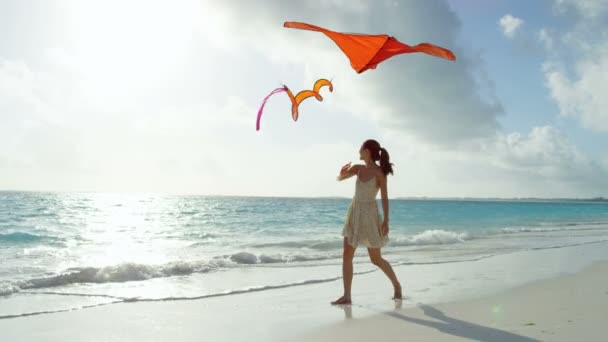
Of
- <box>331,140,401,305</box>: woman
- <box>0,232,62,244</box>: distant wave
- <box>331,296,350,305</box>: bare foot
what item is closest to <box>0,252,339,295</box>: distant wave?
<box>331,296,350,305</box>: bare foot

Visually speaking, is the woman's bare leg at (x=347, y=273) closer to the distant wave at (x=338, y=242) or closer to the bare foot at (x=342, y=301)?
the bare foot at (x=342, y=301)

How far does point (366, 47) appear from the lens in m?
5.94

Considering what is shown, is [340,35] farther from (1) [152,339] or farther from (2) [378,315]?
(1) [152,339]

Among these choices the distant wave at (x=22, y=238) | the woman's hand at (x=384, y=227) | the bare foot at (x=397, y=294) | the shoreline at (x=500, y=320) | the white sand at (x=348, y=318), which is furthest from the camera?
the distant wave at (x=22, y=238)

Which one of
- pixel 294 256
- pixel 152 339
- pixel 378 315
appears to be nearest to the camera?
pixel 152 339

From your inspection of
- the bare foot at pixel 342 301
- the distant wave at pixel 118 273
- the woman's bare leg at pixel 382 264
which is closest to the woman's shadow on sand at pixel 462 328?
the bare foot at pixel 342 301

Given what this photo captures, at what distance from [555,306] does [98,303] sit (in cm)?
528

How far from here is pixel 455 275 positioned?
8.44 m

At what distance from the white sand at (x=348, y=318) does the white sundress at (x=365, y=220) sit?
75 centimetres

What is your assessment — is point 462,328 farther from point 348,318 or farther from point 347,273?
point 347,273

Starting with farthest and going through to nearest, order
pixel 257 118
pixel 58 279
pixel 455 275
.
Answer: pixel 455 275 < pixel 58 279 < pixel 257 118

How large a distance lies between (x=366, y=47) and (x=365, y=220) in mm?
2028

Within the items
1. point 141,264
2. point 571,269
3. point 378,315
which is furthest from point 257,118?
point 571,269

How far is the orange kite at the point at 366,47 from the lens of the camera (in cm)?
557
